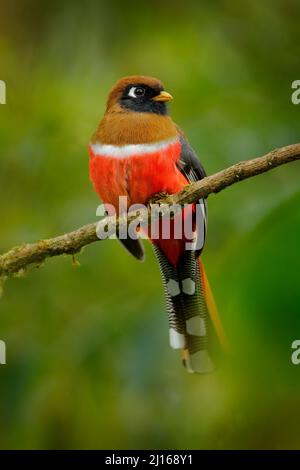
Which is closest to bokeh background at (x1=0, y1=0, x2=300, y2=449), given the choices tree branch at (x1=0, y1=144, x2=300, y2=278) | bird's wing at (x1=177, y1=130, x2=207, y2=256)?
bird's wing at (x1=177, y1=130, x2=207, y2=256)

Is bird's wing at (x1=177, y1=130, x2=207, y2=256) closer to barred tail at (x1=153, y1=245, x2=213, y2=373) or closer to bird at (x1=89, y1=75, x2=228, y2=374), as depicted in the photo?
bird at (x1=89, y1=75, x2=228, y2=374)

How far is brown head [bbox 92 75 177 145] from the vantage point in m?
2.65

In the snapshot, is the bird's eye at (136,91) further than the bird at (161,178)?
Yes

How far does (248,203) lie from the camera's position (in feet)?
8.21

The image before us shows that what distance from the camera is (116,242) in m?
2.97

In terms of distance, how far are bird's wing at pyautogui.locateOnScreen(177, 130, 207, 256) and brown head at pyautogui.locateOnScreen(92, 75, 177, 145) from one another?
0.07 metres

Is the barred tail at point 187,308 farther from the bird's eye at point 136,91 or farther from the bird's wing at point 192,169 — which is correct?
the bird's eye at point 136,91

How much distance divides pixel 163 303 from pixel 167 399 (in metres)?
0.57

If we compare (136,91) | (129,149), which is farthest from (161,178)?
(136,91)

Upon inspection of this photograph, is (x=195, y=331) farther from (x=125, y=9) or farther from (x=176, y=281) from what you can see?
(x=125, y=9)

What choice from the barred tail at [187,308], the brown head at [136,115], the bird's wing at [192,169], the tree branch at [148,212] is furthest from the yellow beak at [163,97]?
the barred tail at [187,308]

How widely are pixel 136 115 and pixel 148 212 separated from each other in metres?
0.45

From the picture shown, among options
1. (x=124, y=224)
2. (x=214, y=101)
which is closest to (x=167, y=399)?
(x=124, y=224)

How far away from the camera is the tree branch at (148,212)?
1.94 m
